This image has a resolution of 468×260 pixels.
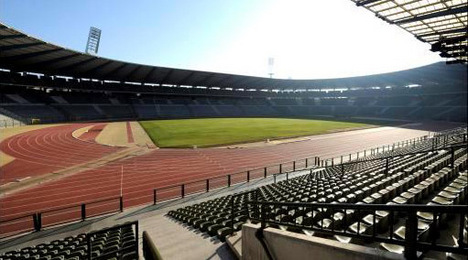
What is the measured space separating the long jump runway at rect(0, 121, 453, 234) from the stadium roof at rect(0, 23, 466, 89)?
17024 mm

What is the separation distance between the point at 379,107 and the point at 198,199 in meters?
87.3

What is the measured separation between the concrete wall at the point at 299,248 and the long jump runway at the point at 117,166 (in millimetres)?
10719

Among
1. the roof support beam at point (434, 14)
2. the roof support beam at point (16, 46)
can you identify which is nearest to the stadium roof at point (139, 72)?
the roof support beam at point (16, 46)

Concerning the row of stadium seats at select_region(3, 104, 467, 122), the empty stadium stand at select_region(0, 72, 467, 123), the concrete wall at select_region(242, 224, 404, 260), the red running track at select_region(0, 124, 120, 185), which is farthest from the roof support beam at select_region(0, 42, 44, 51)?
the concrete wall at select_region(242, 224, 404, 260)

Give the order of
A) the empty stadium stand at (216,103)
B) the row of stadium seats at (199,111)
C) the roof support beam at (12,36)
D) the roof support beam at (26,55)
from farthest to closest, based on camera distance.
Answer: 1. the empty stadium stand at (216,103)
2. the row of stadium seats at (199,111)
3. the roof support beam at (26,55)
4. the roof support beam at (12,36)

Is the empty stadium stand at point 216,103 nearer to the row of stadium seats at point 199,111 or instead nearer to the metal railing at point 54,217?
the row of stadium seats at point 199,111

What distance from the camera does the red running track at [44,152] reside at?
21.6 metres

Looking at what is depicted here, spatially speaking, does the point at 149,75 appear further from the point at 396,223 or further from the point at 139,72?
the point at 396,223

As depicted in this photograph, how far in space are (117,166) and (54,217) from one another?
9682mm

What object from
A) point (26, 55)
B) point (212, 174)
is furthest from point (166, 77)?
point (212, 174)

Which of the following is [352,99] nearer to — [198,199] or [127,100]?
[127,100]

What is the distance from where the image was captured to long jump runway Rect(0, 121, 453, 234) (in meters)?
15.7

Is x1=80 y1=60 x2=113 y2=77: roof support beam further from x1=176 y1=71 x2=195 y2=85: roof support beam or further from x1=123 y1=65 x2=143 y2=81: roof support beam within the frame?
x1=176 y1=71 x2=195 y2=85: roof support beam

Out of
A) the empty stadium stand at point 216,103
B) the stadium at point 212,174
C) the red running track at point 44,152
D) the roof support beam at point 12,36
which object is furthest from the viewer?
the empty stadium stand at point 216,103
